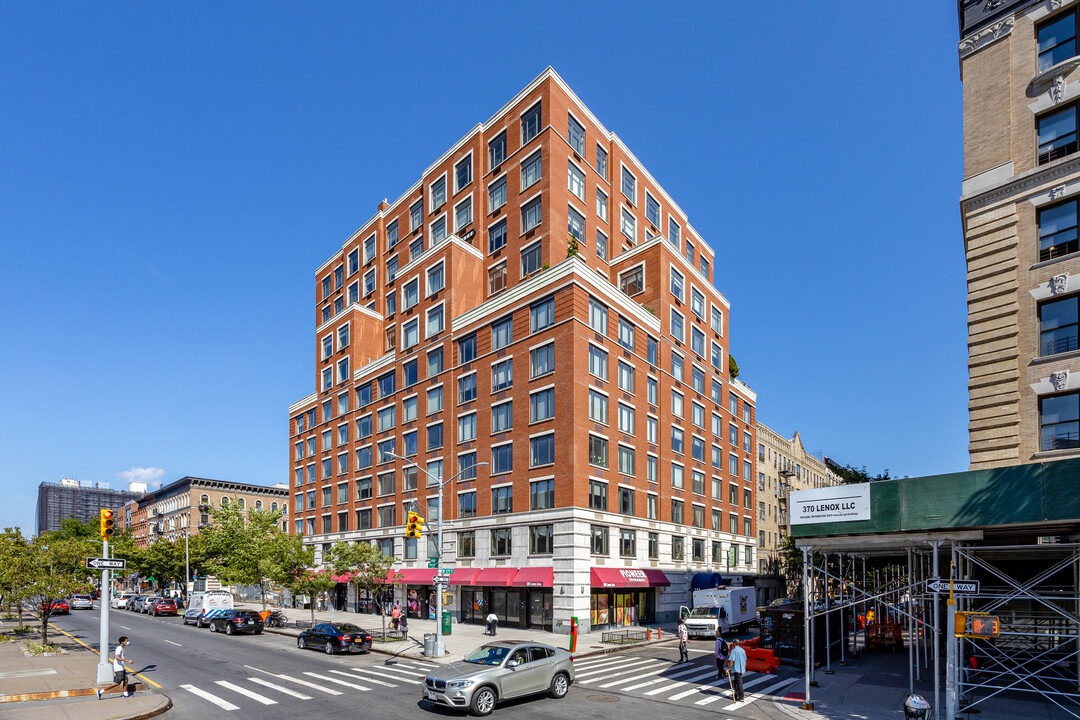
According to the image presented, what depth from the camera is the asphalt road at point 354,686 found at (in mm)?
20125

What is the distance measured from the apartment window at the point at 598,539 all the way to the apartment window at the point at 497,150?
2894cm

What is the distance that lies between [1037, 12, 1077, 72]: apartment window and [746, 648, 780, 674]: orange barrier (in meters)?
22.7

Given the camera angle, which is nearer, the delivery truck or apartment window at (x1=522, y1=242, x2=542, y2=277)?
the delivery truck

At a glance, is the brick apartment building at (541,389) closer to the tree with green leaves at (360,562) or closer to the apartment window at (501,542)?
the apartment window at (501,542)

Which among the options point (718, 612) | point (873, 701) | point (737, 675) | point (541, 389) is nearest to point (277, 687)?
point (737, 675)

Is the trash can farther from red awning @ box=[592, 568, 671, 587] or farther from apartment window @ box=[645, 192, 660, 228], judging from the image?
apartment window @ box=[645, 192, 660, 228]

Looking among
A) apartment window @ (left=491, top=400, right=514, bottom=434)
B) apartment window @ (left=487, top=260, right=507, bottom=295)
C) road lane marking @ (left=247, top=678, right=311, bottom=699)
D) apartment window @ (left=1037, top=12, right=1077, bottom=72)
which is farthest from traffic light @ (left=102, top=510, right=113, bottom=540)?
apartment window @ (left=487, top=260, right=507, bottom=295)

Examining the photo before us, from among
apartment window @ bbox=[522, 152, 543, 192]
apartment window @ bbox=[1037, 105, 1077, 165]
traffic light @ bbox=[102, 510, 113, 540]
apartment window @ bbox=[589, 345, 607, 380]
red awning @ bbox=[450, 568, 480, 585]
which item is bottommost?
red awning @ bbox=[450, 568, 480, 585]

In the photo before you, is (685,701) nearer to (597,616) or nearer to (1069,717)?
(1069,717)

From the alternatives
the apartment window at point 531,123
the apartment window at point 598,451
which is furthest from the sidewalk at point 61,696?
the apartment window at point 531,123

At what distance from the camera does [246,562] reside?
163ft

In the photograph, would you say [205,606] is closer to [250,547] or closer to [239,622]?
[250,547]

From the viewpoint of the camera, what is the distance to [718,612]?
1596 inches

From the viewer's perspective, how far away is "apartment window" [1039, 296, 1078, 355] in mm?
20812
